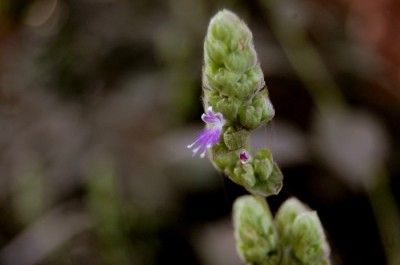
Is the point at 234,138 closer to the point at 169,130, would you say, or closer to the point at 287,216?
the point at 287,216

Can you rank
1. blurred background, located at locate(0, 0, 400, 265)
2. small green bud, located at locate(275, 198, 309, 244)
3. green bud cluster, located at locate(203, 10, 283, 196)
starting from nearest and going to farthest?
green bud cluster, located at locate(203, 10, 283, 196)
small green bud, located at locate(275, 198, 309, 244)
blurred background, located at locate(0, 0, 400, 265)

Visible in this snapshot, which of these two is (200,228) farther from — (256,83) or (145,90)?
(256,83)

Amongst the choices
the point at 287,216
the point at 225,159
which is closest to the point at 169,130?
the point at 287,216

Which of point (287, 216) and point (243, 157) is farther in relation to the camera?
point (287, 216)

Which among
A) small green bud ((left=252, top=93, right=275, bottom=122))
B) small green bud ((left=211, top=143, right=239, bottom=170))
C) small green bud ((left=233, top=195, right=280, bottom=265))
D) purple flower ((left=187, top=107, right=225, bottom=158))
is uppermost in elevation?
purple flower ((left=187, top=107, right=225, bottom=158))

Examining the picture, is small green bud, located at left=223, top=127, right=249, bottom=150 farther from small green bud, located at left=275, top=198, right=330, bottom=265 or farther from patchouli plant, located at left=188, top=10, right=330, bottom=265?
small green bud, located at left=275, top=198, right=330, bottom=265

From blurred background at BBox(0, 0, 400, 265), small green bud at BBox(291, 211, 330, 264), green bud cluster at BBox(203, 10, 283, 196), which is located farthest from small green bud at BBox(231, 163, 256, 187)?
blurred background at BBox(0, 0, 400, 265)
